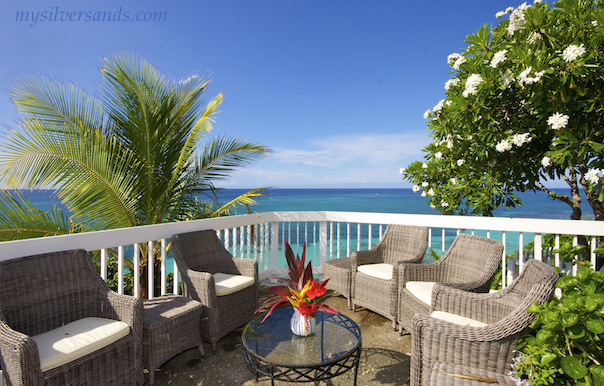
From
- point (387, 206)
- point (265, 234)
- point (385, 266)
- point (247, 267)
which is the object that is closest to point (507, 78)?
point (385, 266)

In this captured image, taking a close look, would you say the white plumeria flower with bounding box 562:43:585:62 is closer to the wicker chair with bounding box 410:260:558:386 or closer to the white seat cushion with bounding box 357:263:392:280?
the wicker chair with bounding box 410:260:558:386

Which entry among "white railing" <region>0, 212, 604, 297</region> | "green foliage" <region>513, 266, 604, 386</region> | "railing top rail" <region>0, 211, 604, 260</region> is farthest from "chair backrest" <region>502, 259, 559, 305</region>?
Result: "railing top rail" <region>0, 211, 604, 260</region>

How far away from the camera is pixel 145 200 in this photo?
381 centimetres

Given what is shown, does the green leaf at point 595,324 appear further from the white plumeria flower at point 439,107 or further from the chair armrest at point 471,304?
the white plumeria flower at point 439,107

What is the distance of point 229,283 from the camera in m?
2.67

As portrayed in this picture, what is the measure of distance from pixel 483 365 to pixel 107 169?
372cm

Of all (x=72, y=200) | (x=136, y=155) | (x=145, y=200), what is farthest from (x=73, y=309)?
(x=136, y=155)

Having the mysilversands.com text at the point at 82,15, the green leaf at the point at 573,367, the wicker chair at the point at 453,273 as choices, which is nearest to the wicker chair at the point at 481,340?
the green leaf at the point at 573,367

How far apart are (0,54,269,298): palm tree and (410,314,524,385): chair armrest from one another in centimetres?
270

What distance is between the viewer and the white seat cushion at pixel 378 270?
2933mm

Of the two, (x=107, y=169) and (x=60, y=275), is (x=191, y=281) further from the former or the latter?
(x=107, y=169)

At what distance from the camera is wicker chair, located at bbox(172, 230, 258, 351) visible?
2414 millimetres

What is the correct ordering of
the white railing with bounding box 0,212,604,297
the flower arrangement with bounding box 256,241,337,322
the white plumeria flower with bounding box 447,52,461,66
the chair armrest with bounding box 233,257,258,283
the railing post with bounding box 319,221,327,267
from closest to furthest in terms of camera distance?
the flower arrangement with bounding box 256,241,337,322 < the white railing with bounding box 0,212,604,297 < the chair armrest with bounding box 233,257,258,283 < the white plumeria flower with bounding box 447,52,461,66 < the railing post with bounding box 319,221,327,267

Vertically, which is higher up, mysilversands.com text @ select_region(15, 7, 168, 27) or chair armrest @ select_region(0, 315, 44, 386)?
mysilversands.com text @ select_region(15, 7, 168, 27)
